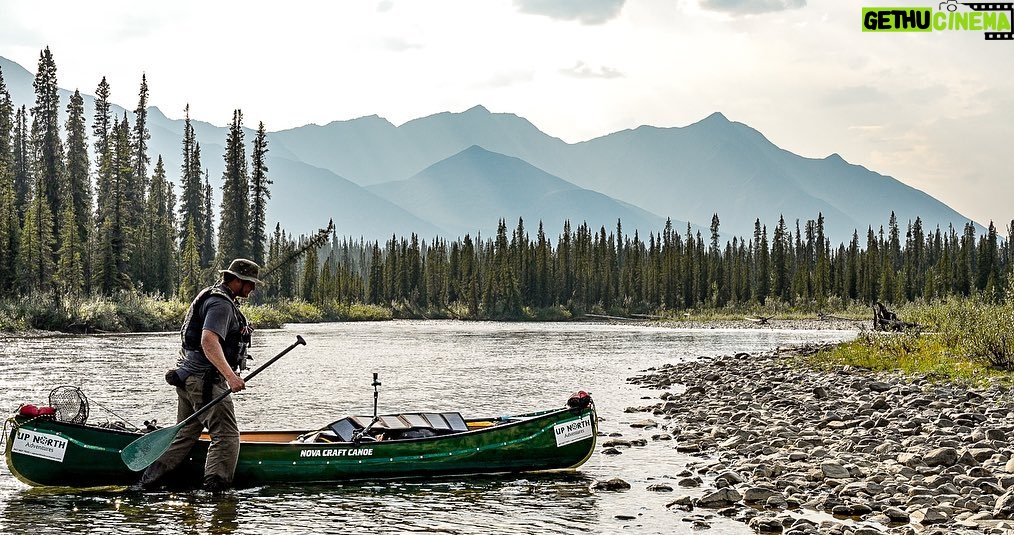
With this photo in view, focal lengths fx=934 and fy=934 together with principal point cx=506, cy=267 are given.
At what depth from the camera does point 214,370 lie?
13258mm

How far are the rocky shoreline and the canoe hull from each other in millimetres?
2229

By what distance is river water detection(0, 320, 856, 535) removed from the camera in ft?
40.6

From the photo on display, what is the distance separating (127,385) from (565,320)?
3184 inches

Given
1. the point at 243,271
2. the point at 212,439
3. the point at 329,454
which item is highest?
the point at 243,271

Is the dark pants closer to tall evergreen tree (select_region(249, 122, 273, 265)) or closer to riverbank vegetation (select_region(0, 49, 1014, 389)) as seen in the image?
riverbank vegetation (select_region(0, 49, 1014, 389))

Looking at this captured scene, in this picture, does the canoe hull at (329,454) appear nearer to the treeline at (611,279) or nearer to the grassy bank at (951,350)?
the grassy bank at (951,350)

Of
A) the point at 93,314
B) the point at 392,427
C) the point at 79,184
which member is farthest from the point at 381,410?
the point at 79,184

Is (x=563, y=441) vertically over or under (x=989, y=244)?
under

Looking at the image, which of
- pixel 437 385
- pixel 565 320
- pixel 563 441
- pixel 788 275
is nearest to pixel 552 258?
pixel 565 320

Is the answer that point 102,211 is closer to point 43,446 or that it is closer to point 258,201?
point 258,201

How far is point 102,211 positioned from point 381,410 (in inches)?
2435

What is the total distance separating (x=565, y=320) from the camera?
106 metres

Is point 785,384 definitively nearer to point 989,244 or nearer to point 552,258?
point 989,244

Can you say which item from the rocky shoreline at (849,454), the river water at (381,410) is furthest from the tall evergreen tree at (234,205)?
the rocky shoreline at (849,454)
